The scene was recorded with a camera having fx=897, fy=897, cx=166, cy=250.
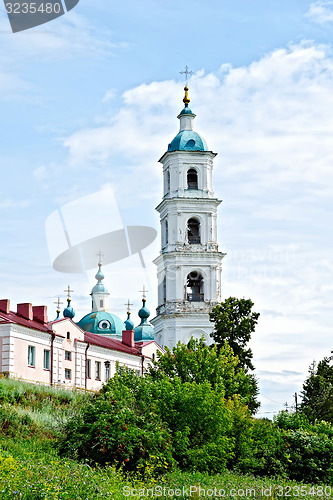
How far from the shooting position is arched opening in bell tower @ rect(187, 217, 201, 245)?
74.1 m

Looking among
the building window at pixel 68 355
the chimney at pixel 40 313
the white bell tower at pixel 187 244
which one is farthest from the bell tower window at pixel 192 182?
the chimney at pixel 40 313

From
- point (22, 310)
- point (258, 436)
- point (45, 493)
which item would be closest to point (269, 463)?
A: point (258, 436)

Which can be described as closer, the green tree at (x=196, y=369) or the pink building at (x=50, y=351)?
the green tree at (x=196, y=369)

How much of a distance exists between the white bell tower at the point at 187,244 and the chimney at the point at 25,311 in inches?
960

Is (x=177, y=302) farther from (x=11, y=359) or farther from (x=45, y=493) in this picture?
(x=45, y=493)

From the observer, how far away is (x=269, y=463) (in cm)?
3120

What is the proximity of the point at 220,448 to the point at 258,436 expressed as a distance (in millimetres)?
3903

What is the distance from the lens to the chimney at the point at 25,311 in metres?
47.5

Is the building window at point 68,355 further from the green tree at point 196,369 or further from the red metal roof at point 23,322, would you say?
the green tree at point 196,369

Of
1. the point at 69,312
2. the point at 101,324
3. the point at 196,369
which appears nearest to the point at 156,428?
the point at 196,369

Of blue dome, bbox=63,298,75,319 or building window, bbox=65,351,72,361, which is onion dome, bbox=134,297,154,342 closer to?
blue dome, bbox=63,298,75,319

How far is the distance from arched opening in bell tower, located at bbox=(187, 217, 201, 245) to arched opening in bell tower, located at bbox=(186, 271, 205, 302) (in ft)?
9.64

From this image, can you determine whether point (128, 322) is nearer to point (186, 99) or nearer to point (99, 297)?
point (99, 297)

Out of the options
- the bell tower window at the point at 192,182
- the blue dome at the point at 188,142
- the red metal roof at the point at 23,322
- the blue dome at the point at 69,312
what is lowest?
the red metal roof at the point at 23,322
